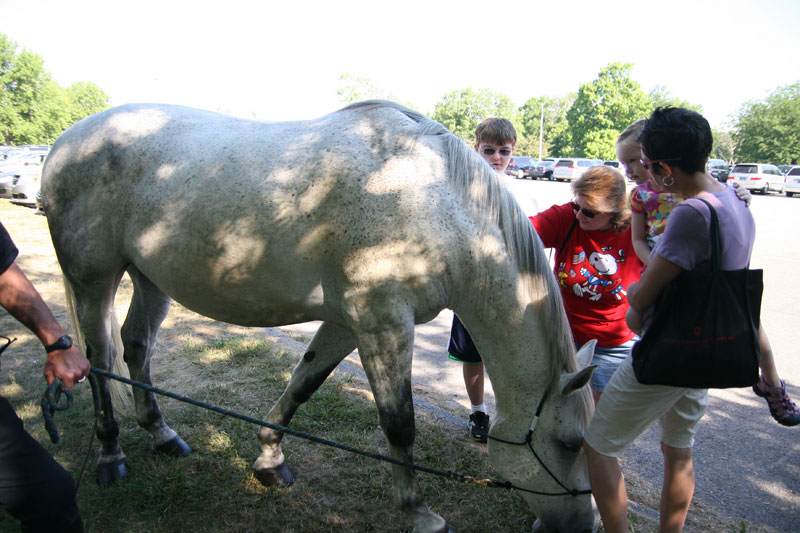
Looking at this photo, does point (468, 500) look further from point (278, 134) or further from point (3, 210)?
point (3, 210)

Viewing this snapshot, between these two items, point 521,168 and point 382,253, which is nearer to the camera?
point 382,253

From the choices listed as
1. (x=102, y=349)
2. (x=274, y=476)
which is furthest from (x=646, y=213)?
(x=102, y=349)

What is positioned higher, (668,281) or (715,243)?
(715,243)

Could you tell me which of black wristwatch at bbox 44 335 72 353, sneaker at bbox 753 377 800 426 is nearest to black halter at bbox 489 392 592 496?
sneaker at bbox 753 377 800 426

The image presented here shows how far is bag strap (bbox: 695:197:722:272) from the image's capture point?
1.58 meters

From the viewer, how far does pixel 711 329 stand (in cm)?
159

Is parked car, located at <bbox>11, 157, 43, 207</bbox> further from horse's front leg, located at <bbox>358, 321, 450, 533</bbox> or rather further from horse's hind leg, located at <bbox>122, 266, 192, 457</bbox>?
horse's front leg, located at <bbox>358, 321, 450, 533</bbox>

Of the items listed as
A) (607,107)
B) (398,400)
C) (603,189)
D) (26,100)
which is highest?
(607,107)

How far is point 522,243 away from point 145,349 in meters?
2.47

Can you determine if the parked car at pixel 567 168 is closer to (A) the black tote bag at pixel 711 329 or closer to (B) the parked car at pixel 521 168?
(B) the parked car at pixel 521 168

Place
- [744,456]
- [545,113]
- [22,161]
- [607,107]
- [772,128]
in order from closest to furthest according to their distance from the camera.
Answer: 1. [744,456]
2. [22,161]
3. [772,128]
4. [607,107]
5. [545,113]

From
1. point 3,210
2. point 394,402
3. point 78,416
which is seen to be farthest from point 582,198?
point 3,210

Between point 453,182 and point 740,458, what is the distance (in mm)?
2735

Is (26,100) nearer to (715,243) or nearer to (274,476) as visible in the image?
(274,476)
